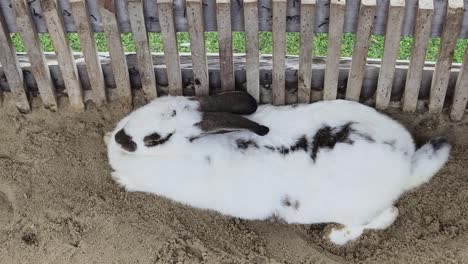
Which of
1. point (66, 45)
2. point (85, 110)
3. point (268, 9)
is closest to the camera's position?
point (268, 9)

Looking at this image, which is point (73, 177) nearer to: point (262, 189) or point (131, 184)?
point (131, 184)

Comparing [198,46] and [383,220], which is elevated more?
[198,46]

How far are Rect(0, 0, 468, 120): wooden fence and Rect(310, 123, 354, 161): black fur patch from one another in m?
0.37

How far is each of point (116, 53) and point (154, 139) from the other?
62 centimetres

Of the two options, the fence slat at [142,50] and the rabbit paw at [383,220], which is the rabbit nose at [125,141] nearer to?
the fence slat at [142,50]

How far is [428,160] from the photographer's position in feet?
12.9

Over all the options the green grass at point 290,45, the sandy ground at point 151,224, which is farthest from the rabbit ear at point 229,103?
the green grass at point 290,45

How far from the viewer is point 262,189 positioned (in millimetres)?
3742

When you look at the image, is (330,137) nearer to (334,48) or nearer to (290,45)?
(334,48)

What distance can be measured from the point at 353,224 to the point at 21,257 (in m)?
1.88

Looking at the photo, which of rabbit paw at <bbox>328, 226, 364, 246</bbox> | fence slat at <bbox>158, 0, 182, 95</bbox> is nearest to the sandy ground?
rabbit paw at <bbox>328, 226, 364, 246</bbox>

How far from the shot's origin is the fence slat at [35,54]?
3.79m

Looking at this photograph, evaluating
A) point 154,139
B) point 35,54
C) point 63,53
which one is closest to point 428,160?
point 154,139


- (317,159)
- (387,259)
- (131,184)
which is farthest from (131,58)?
(387,259)
